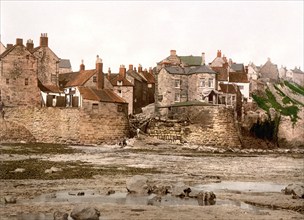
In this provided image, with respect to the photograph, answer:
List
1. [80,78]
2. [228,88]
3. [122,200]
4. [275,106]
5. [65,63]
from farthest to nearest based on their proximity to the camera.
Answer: [65,63]
[275,106]
[228,88]
[80,78]
[122,200]

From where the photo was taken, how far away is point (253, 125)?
2837 inches

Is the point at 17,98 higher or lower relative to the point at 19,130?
higher

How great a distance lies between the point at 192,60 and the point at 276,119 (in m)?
18.5

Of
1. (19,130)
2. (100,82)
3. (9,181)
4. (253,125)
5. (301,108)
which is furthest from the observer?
(301,108)

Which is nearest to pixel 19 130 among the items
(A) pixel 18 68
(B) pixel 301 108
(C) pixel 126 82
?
(A) pixel 18 68

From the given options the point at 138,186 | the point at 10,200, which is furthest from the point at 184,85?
the point at 10,200

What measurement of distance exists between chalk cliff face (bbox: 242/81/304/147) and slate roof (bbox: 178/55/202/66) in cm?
1260

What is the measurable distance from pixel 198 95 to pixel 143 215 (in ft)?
193

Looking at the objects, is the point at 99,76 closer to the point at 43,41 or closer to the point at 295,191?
the point at 43,41

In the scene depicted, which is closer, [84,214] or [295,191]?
[84,214]

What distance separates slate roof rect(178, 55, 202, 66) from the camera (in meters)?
80.8

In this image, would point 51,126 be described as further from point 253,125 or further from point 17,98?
point 253,125

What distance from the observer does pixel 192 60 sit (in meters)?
82.3

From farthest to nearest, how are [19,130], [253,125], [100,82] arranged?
1. [253,125]
2. [100,82]
3. [19,130]
